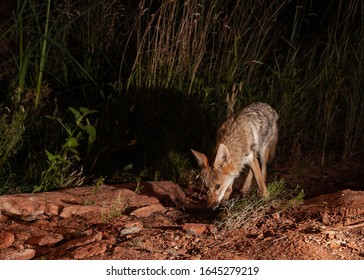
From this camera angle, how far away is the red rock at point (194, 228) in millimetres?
5215

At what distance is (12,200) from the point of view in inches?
231

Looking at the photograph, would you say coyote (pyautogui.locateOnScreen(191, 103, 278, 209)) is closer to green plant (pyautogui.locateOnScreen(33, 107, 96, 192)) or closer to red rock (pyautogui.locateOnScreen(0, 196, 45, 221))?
green plant (pyautogui.locateOnScreen(33, 107, 96, 192))

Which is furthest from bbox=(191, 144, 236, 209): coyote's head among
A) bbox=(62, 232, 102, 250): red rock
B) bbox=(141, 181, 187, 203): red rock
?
bbox=(62, 232, 102, 250): red rock

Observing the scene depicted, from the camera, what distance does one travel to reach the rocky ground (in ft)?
15.8

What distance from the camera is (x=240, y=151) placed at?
260 inches

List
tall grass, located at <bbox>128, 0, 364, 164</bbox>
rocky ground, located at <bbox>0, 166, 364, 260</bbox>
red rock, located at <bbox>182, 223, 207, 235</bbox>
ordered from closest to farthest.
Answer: rocky ground, located at <bbox>0, 166, 364, 260</bbox>
red rock, located at <bbox>182, 223, 207, 235</bbox>
tall grass, located at <bbox>128, 0, 364, 164</bbox>

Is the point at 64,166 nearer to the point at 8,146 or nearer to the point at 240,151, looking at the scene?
the point at 8,146

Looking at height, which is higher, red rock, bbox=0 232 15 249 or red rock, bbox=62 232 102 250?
red rock, bbox=62 232 102 250

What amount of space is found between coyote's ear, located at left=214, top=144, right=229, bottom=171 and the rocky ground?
0.46m

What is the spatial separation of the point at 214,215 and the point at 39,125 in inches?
114

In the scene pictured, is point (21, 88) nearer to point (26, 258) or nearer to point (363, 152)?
point (26, 258)

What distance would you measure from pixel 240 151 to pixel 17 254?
266cm

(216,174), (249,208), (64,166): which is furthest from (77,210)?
(249,208)

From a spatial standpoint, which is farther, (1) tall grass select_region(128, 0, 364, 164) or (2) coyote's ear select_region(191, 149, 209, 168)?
(1) tall grass select_region(128, 0, 364, 164)
